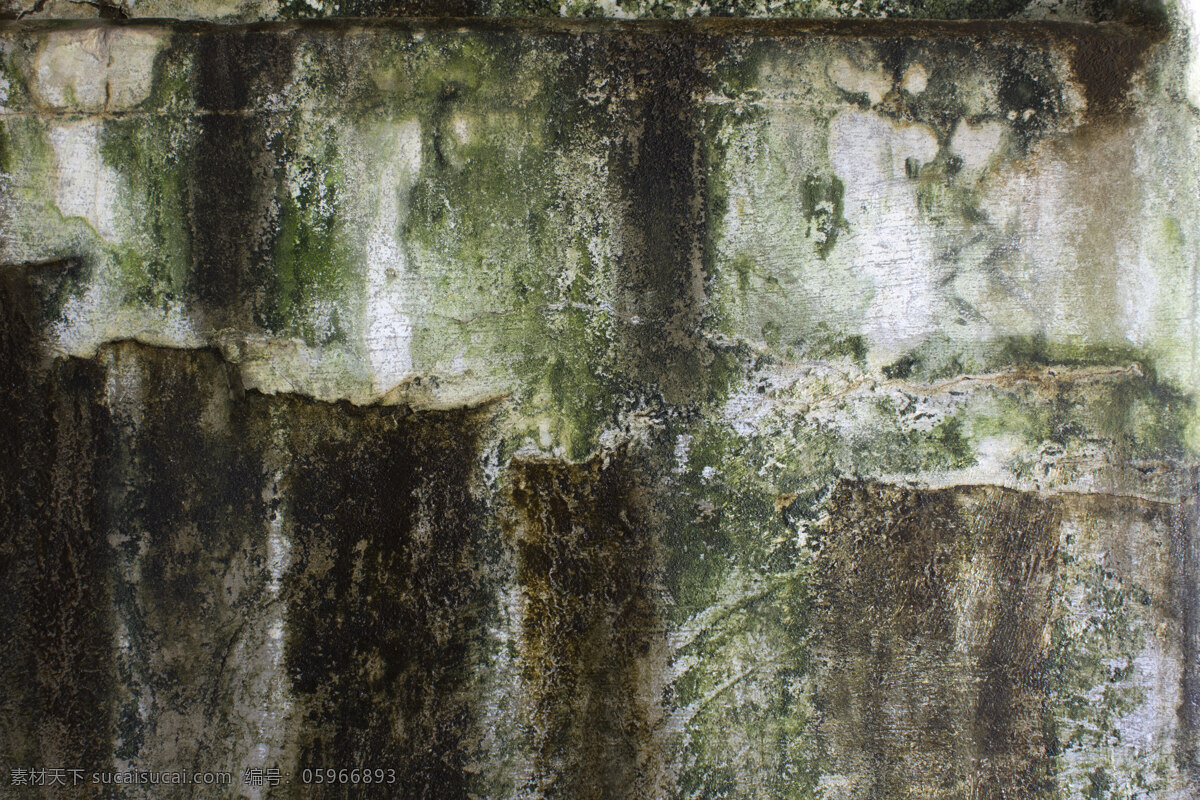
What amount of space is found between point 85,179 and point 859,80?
5.35 feet

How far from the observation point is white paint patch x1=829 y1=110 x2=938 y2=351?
1.60m

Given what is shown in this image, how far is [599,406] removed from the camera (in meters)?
1.58

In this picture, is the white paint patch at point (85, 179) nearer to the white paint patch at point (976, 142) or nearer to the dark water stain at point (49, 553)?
the dark water stain at point (49, 553)

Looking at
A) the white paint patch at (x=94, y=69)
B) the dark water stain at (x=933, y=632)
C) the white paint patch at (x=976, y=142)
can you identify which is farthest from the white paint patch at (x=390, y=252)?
the white paint patch at (x=976, y=142)

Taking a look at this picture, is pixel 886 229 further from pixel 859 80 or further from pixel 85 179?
pixel 85 179

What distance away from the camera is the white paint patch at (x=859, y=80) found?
5.24 ft

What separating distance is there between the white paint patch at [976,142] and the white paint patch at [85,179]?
69.5 inches

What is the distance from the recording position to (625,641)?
1.58 metres

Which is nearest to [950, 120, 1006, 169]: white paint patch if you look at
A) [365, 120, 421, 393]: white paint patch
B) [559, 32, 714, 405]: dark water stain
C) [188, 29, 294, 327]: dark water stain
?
[559, 32, 714, 405]: dark water stain

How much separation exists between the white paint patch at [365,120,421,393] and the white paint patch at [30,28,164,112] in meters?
0.52

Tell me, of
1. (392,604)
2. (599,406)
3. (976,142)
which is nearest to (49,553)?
(392,604)

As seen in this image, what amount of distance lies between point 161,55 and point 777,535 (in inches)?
64.3

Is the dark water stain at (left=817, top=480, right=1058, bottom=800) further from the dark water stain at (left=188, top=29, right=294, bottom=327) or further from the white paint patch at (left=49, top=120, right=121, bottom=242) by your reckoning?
the white paint patch at (left=49, top=120, right=121, bottom=242)

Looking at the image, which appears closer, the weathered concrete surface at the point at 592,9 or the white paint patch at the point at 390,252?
the white paint patch at the point at 390,252
